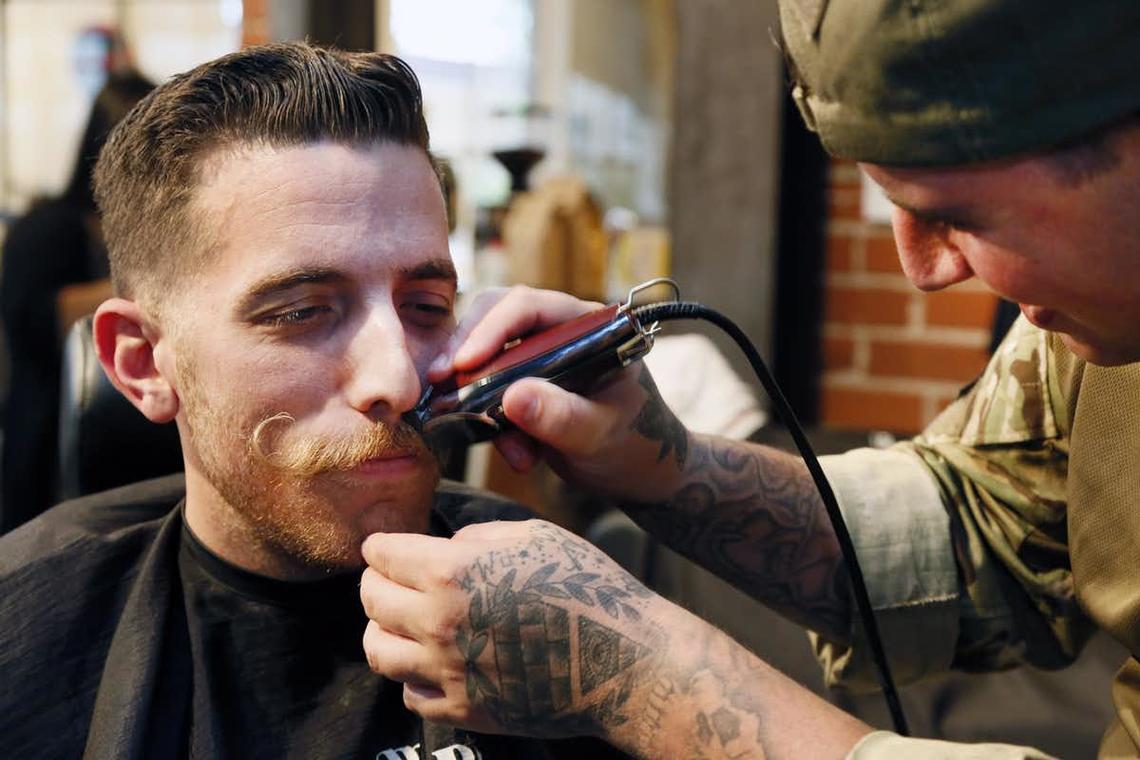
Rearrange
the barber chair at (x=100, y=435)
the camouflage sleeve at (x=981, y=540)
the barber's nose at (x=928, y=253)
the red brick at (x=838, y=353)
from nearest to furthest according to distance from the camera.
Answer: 1. the barber's nose at (x=928, y=253)
2. the camouflage sleeve at (x=981, y=540)
3. the barber chair at (x=100, y=435)
4. the red brick at (x=838, y=353)

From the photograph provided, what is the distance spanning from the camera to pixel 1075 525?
1.27m

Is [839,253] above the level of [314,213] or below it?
below

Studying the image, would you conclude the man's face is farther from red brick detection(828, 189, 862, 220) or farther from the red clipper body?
red brick detection(828, 189, 862, 220)

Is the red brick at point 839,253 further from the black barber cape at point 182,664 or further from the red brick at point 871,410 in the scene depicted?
the black barber cape at point 182,664

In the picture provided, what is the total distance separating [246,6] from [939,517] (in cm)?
391

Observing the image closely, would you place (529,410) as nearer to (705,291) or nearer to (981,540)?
(981,540)

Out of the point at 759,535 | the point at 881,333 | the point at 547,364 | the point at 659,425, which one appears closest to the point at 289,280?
the point at 547,364

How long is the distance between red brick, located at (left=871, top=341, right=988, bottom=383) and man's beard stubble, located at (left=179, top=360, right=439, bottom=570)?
1940 mm

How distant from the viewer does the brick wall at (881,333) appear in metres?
2.88

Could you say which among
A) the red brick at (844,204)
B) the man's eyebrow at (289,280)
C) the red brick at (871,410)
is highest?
the man's eyebrow at (289,280)

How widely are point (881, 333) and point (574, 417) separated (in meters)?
2.01

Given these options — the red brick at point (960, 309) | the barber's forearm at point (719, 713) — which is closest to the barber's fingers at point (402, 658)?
the barber's forearm at point (719, 713)

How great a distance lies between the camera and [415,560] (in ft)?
3.44

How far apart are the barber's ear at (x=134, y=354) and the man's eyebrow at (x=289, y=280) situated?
0.23 meters
